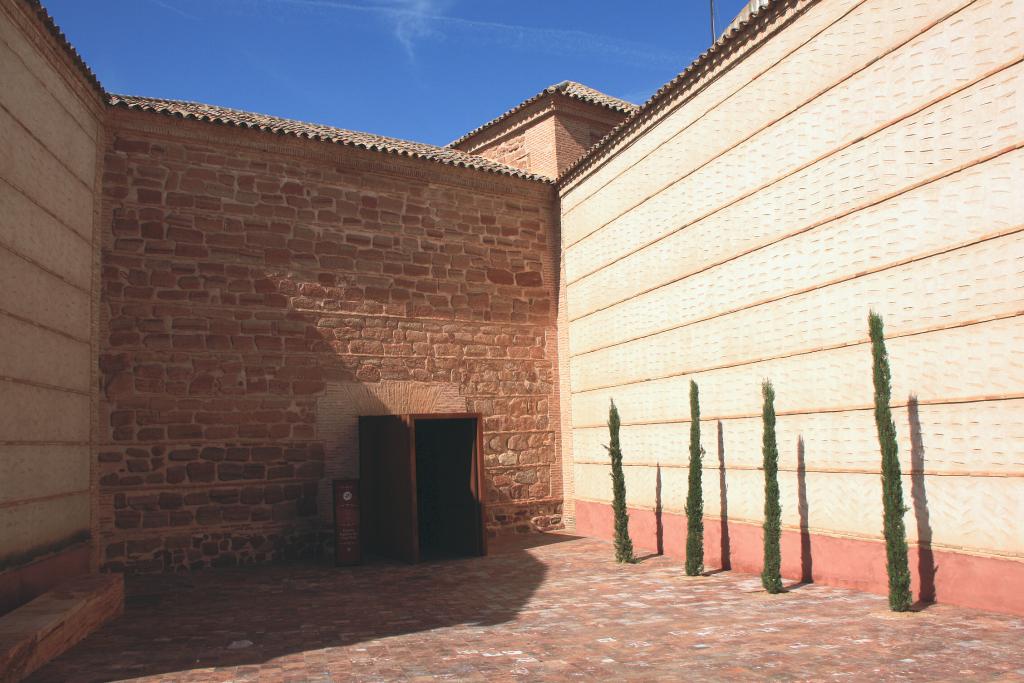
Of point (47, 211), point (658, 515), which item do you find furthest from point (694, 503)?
point (47, 211)

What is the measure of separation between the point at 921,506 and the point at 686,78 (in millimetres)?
5395

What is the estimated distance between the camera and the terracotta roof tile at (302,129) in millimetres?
9484

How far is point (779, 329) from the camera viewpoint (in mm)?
7645

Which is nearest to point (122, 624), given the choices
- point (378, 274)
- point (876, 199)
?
point (378, 274)

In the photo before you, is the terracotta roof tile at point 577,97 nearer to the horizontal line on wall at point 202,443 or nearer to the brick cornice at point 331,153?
the brick cornice at point 331,153

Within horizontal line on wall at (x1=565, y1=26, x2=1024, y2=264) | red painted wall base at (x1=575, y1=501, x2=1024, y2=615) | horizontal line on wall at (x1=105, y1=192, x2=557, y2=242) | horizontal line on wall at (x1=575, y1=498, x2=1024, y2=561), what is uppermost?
horizontal line on wall at (x1=105, y1=192, x2=557, y2=242)

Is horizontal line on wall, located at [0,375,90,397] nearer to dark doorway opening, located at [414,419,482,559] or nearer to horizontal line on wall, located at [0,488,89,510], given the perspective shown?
horizontal line on wall, located at [0,488,89,510]

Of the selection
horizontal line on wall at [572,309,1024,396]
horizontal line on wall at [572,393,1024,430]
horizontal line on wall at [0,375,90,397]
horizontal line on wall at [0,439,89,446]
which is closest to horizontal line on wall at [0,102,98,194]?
horizontal line on wall at [0,375,90,397]

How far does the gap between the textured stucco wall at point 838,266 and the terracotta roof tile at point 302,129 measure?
2540mm

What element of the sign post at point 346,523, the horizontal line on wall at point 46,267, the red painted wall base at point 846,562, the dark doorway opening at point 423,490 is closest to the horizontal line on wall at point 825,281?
the red painted wall base at point 846,562

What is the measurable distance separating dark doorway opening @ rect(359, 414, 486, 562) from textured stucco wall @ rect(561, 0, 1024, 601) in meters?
2.12

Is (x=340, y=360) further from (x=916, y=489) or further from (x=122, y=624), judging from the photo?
(x=916, y=489)

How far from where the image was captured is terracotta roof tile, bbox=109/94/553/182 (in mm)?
9484

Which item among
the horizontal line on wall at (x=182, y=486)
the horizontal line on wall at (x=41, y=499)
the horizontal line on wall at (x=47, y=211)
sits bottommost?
the horizontal line on wall at (x=182, y=486)
